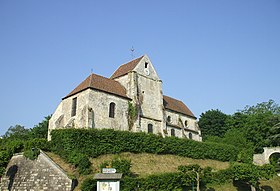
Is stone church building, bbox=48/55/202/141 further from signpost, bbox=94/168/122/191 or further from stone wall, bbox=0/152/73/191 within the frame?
signpost, bbox=94/168/122/191

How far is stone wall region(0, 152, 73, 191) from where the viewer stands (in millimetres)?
22062

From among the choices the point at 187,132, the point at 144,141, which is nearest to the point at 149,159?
the point at 144,141

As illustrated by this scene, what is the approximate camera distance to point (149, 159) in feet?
95.1

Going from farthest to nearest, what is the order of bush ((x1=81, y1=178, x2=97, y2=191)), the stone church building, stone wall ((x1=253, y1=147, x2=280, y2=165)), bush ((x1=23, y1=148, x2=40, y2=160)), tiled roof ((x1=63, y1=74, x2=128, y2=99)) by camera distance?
1. stone wall ((x1=253, y1=147, x2=280, y2=165))
2. tiled roof ((x1=63, y1=74, x2=128, y2=99))
3. the stone church building
4. bush ((x1=23, y1=148, x2=40, y2=160))
5. bush ((x1=81, y1=178, x2=97, y2=191))

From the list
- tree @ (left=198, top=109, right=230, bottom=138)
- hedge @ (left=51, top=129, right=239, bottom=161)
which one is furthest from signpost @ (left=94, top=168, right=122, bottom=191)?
tree @ (left=198, top=109, right=230, bottom=138)

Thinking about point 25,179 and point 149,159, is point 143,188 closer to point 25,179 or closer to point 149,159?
point 149,159

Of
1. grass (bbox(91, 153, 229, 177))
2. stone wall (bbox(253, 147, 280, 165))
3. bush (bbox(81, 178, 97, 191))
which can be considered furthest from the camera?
stone wall (bbox(253, 147, 280, 165))

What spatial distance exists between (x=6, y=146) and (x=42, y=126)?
21.9 meters

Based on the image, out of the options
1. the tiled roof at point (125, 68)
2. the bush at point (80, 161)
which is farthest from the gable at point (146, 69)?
the bush at point (80, 161)

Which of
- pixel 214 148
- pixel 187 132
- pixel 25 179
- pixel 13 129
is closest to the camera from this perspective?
pixel 25 179

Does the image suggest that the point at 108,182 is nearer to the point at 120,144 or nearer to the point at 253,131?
the point at 120,144

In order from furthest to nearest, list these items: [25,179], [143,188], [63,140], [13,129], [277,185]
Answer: [13,129] → [277,185] → [63,140] → [25,179] → [143,188]

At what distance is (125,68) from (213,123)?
29.9 m

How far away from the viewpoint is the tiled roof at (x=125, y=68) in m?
39.3
